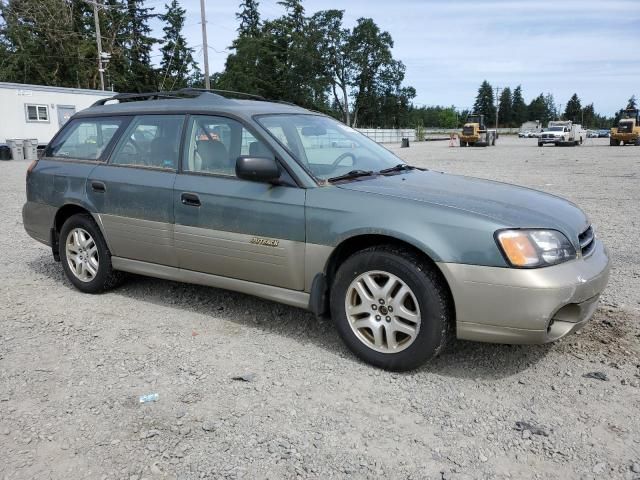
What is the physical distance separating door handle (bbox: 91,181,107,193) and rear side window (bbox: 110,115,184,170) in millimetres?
210

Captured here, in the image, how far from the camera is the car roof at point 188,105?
4352mm

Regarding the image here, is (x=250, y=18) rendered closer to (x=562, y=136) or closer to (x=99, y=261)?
(x=562, y=136)

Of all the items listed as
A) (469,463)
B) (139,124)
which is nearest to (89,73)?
(139,124)

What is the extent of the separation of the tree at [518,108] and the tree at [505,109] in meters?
1.04

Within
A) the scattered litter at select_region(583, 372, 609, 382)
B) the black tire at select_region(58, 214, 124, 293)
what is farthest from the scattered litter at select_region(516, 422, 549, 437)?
the black tire at select_region(58, 214, 124, 293)

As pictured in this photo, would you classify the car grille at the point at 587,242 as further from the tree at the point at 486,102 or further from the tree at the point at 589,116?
the tree at the point at 589,116

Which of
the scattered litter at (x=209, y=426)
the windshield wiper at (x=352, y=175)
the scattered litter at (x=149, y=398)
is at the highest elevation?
the windshield wiper at (x=352, y=175)

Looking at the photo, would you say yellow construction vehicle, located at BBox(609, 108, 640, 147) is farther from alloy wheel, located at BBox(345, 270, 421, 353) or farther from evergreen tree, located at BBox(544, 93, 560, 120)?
evergreen tree, located at BBox(544, 93, 560, 120)

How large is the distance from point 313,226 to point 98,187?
2.20 m

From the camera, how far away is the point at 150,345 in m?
3.97

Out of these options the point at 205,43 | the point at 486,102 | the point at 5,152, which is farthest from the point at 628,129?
the point at 486,102

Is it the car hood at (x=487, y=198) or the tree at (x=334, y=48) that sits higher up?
the tree at (x=334, y=48)

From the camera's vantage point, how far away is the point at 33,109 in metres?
26.1

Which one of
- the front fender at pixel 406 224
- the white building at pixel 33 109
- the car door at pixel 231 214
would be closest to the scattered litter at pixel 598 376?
the front fender at pixel 406 224
